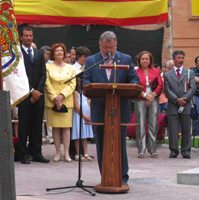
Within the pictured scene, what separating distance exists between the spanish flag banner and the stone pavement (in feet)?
16.6

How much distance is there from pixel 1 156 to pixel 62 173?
359 cm

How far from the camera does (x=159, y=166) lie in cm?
943

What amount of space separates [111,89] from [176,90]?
15.4ft

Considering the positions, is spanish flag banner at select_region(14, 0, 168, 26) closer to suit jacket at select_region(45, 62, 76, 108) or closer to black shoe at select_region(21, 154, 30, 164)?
suit jacket at select_region(45, 62, 76, 108)

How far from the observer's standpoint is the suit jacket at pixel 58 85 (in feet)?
32.8

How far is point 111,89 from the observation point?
6.54 meters

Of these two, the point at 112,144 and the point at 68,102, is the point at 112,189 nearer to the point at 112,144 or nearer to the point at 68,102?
the point at 112,144

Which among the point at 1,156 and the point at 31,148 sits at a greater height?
the point at 1,156

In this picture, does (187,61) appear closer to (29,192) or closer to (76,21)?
(76,21)

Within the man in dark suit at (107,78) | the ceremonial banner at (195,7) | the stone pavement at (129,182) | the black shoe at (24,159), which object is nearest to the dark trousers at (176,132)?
the stone pavement at (129,182)

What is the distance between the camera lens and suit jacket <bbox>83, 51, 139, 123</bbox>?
22.9 ft

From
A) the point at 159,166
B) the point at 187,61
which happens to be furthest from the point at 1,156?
the point at 187,61

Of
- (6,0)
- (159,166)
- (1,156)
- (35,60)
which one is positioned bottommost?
(159,166)

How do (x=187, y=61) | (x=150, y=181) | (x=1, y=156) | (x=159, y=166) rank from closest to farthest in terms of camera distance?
(x=1, y=156) → (x=150, y=181) → (x=159, y=166) → (x=187, y=61)
